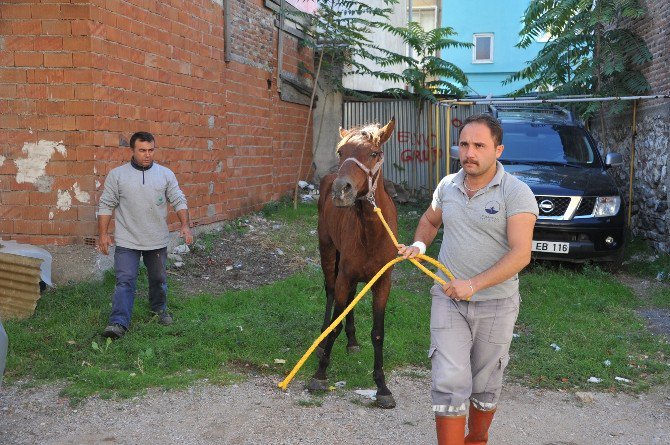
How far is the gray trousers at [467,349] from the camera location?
365 cm

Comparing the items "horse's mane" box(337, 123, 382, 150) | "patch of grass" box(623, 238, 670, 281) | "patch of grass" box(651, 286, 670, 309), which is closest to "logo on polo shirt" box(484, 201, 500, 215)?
"horse's mane" box(337, 123, 382, 150)

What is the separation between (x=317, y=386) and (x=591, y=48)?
10294 mm

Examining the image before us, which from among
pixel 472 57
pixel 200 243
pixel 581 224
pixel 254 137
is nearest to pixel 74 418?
pixel 200 243

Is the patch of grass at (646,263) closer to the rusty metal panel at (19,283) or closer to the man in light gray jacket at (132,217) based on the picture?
the man in light gray jacket at (132,217)

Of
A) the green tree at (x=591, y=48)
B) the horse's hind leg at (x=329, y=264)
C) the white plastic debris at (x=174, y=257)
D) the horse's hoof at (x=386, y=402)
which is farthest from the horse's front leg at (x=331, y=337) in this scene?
the green tree at (x=591, y=48)

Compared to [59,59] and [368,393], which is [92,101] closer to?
[59,59]

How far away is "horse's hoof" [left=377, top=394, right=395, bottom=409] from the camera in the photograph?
200 inches

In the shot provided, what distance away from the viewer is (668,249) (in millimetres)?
10953

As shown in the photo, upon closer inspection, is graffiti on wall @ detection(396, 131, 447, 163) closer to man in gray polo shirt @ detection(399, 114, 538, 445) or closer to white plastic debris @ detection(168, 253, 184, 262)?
white plastic debris @ detection(168, 253, 184, 262)

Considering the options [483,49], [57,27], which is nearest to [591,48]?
[57,27]

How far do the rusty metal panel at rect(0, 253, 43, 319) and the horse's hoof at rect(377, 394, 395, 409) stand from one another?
3638 millimetres

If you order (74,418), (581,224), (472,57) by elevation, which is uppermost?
(472,57)

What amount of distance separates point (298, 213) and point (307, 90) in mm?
3549

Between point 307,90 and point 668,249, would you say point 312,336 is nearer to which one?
point 668,249
